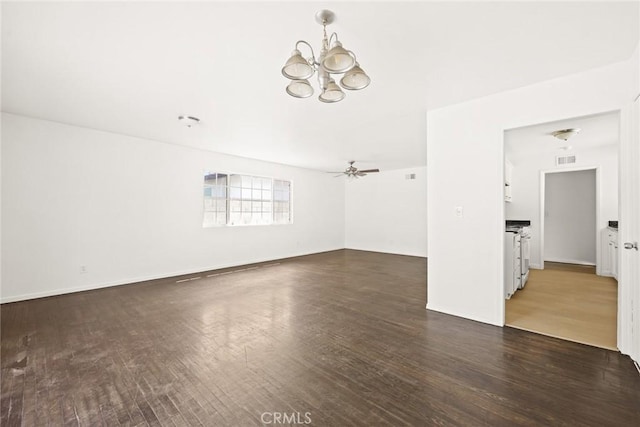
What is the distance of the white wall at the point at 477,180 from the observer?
2.54 meters

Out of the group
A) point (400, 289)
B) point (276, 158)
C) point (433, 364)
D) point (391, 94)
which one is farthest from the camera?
point (276, 158)

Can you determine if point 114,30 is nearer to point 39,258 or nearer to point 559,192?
point 39,258

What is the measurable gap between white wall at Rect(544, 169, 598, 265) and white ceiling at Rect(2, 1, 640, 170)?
5.72m

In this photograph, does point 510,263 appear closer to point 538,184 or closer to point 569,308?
point 569,308

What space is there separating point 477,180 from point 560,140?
3.12 meters

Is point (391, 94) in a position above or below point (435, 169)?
above

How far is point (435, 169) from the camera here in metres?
3.33

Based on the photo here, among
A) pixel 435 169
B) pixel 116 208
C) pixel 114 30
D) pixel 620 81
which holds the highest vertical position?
pixel 114 30

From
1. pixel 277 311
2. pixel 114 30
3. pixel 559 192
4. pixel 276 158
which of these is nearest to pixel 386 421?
pixel 277 311

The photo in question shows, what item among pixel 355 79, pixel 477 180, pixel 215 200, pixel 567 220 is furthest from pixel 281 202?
pixel 567 220

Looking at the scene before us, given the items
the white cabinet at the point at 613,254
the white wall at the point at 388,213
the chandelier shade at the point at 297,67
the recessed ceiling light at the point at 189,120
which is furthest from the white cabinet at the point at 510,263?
the recessed ceiling light at the point at 189,120

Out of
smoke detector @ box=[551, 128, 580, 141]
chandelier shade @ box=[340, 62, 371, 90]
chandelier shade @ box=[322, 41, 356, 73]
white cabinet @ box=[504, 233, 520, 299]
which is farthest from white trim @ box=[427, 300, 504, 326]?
smoke detector @ box=[551, 128, 580, 141]

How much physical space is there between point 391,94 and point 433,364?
9.11ft

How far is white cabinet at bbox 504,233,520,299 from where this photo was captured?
3.56 metres
